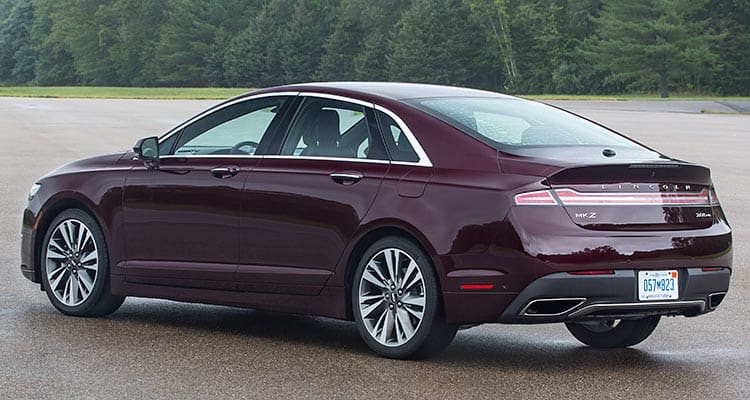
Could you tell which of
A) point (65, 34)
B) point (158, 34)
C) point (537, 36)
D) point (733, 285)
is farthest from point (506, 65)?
point (733, 285)

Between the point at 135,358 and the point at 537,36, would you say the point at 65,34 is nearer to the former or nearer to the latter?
the point at 537,36

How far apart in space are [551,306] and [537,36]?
101 metres

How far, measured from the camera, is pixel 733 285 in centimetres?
1036

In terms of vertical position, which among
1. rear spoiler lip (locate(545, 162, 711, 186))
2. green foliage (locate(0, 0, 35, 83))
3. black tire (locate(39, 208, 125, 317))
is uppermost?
rear spoiler lip (locate(545, 162, 711, 186))

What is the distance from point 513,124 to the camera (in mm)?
7523

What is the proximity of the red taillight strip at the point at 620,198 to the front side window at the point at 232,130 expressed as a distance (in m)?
2.05

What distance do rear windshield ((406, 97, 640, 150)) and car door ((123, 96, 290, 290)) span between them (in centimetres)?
105

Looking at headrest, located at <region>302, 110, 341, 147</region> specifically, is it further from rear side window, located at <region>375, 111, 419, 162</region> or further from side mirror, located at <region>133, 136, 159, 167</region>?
side mirror, located at <region>133, 136, 159, 167</region>

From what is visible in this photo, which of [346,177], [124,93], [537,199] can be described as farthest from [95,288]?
[124,93]

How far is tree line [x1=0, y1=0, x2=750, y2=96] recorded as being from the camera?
88.9 m

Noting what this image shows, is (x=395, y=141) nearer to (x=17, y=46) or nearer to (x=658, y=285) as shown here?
(x=658, y=285)

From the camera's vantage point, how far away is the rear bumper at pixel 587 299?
6641 millimetres

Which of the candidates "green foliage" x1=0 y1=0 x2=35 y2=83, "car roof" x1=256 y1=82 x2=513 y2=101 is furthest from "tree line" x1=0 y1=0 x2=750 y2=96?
"car roof" x1=256 y1=82 x2=513 y2=101

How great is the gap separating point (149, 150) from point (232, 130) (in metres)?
0.55
